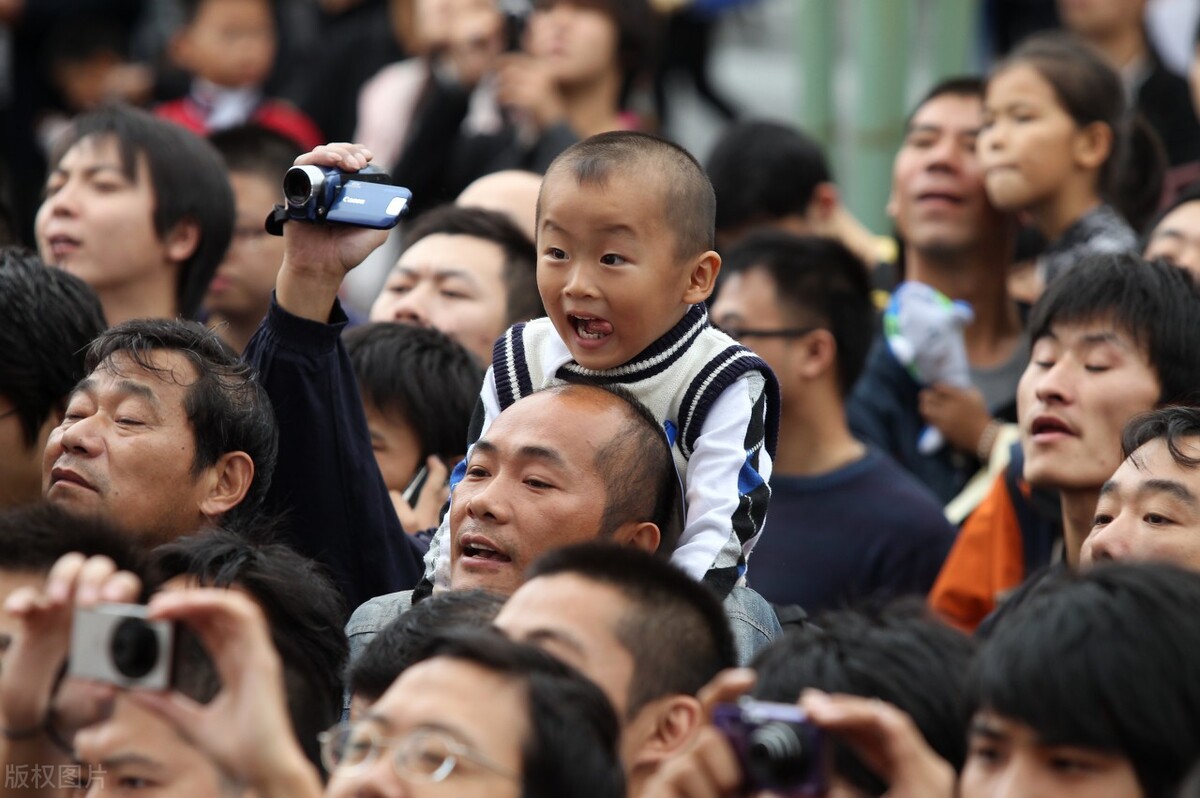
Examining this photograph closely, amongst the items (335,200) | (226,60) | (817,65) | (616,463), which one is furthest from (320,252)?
(226,60)

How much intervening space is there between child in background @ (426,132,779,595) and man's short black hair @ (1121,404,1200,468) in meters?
0.71

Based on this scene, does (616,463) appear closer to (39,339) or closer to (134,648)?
(134,648)

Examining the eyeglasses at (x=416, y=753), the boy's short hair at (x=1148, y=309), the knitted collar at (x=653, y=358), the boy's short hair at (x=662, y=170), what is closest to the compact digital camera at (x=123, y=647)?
the eyeglasses at (x=416, y=753)

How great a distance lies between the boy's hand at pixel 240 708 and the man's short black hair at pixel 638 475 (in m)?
1.19

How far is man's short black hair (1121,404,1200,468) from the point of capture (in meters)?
3.63

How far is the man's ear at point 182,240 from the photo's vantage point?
5.27 metres

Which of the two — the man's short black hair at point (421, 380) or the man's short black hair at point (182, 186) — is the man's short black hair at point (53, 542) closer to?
the man's short black hair at point (421, 380)

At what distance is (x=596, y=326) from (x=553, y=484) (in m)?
0.41

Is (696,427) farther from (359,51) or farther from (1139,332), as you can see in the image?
(359,51)

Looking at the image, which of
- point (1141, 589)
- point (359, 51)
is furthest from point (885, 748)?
point (359, 51)

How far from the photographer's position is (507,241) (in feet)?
17.6

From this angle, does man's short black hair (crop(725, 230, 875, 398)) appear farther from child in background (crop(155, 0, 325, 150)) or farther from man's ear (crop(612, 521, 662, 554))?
child in background (crop(155, 0, 325, 150))

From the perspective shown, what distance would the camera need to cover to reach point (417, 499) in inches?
188

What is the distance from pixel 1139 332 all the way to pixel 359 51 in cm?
Result: 563
